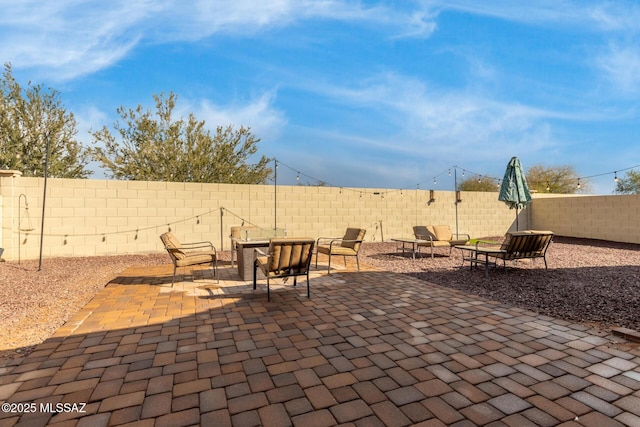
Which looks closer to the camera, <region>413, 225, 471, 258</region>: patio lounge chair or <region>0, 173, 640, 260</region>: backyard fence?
<region>0, 173, 640, 260</region>: backyard fence

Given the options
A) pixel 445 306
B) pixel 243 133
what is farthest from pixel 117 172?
pixel 445 306

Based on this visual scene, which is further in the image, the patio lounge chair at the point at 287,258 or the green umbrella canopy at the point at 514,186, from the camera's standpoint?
the green umbrella canopy at the point at 514,186

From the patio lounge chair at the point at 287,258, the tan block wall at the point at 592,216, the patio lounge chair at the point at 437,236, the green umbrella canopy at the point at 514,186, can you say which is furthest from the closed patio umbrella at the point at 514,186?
the patio lounge chair at the point at 287,258

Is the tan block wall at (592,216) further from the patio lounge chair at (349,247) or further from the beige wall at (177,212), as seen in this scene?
the patio lounge chair at (349,247)

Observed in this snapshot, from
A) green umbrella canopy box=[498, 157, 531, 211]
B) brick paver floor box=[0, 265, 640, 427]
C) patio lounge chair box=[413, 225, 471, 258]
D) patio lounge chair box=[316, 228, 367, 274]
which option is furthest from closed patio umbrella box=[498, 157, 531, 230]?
brick paver floor box=[0, 265, 640, 427]

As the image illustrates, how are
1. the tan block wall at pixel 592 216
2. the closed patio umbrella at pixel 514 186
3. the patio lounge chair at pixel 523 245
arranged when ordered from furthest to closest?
the tan block wall at pixel 592 216, the closed patio umbrella at pixel 514 186, the patio lounge chair at pixel 523 245

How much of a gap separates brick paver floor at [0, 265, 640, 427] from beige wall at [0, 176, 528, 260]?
510 cm

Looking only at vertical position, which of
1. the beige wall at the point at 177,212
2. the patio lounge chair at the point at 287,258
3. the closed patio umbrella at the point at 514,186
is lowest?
the patio lounge chair at the point at 287,258

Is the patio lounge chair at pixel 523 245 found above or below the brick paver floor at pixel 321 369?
above

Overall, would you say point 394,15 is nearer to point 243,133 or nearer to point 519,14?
point 519,14

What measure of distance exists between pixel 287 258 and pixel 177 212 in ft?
19.0

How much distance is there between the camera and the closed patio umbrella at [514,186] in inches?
348

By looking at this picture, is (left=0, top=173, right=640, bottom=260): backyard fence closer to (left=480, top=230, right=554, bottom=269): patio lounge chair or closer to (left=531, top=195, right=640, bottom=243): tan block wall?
(left=531, top=195, right=640, bottom=243): tan block wall

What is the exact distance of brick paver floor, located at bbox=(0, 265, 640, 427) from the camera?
1.71 meters
